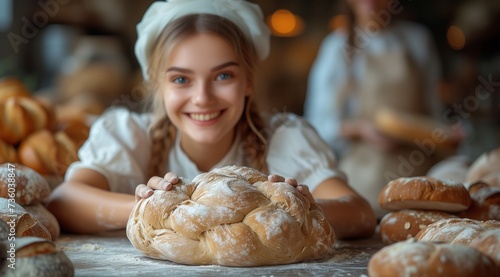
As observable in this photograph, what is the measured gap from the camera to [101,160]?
2102 mm

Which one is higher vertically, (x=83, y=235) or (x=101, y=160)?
(x=101, y=160)

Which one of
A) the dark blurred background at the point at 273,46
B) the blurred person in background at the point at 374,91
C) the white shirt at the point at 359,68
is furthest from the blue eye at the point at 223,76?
the dark blurred background at the point at 273,46

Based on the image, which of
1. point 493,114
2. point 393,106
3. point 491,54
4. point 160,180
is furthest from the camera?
point 491,54

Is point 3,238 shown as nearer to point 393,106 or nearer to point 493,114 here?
point 393,106

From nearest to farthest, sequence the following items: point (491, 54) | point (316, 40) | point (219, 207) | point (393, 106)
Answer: point (219, 207) < point (393, 106) < point (491, 54) < point (316, 40)

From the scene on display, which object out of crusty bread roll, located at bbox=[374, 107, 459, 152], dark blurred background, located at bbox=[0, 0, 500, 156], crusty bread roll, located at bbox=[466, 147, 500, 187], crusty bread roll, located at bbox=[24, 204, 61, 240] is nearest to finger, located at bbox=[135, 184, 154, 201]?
crusty bread roll, located at bbox=[24, 204, 61, 240]

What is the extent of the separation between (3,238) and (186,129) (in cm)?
89

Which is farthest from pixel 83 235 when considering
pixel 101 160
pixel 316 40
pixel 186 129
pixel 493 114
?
pixel 316 40

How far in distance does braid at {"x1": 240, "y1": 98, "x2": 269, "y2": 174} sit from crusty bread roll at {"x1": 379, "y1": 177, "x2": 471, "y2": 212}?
1.69ft

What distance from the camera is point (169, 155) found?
2.21m

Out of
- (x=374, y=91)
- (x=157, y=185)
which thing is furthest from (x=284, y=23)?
(x=157, y=185)

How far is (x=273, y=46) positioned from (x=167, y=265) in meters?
6.25

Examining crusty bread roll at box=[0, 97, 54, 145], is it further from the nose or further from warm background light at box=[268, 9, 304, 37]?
warm background light at box=[268, 9, 304, 37]

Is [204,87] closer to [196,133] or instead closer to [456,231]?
[196,133]
